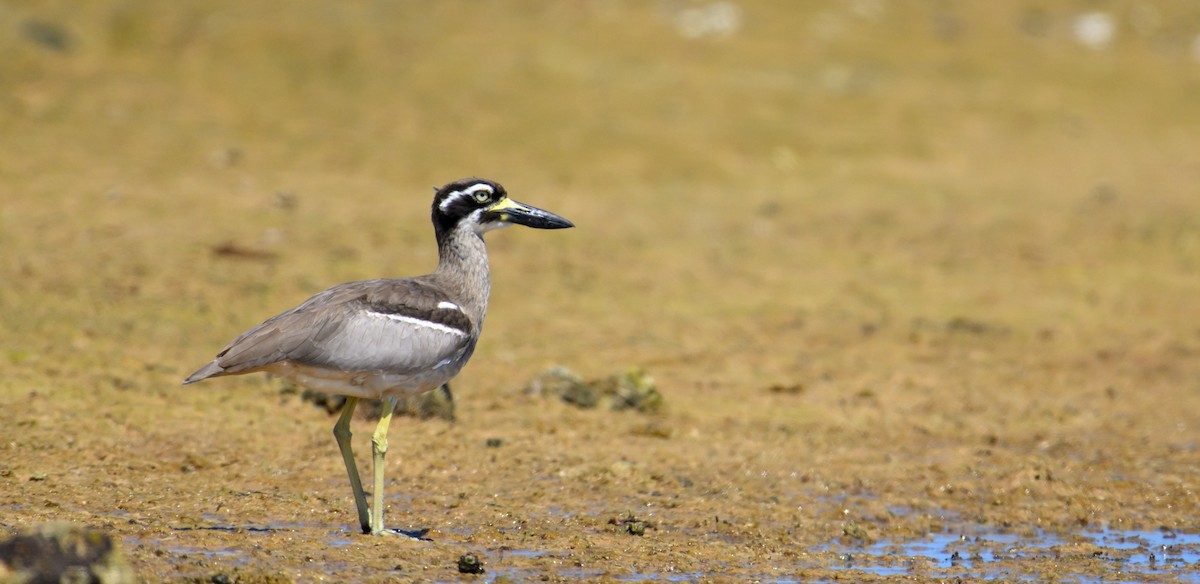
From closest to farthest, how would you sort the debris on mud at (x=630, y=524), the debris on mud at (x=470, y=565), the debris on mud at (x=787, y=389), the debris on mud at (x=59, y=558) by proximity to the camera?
the debris on mud at (x=59, y=558)
the debris on mud at (x=470, y=565)
the debris on mud at (x=630, y=524)
the debris on mud at (x=787, y=389)

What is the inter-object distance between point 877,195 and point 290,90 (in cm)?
714

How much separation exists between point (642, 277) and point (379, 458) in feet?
22.3

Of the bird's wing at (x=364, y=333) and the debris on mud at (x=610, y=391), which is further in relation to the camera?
the debris on mud at (x=610, y=391)

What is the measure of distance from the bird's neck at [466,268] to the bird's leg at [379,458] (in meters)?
0.66

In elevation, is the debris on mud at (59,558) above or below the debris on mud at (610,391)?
below

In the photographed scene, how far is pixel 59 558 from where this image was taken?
4.61m

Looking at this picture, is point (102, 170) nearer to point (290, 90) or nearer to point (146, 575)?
point (290, 90)

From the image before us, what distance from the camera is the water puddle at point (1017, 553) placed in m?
6.92

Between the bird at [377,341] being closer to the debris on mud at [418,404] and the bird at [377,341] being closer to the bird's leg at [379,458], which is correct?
the bird's leg at [379,458]

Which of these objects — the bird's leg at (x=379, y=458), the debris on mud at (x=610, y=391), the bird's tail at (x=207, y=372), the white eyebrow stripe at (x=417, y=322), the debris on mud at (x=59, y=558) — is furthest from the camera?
the debris on mud at (x=610, y=391)

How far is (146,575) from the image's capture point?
229 inches

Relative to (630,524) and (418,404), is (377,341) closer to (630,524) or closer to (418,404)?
(630,524)

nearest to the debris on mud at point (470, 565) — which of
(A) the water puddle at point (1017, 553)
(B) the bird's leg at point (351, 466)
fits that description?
(B) the bird's leg at point (351, 466)

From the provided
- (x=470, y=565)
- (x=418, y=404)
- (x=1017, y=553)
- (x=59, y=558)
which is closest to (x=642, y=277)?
(x=418, y=404)
